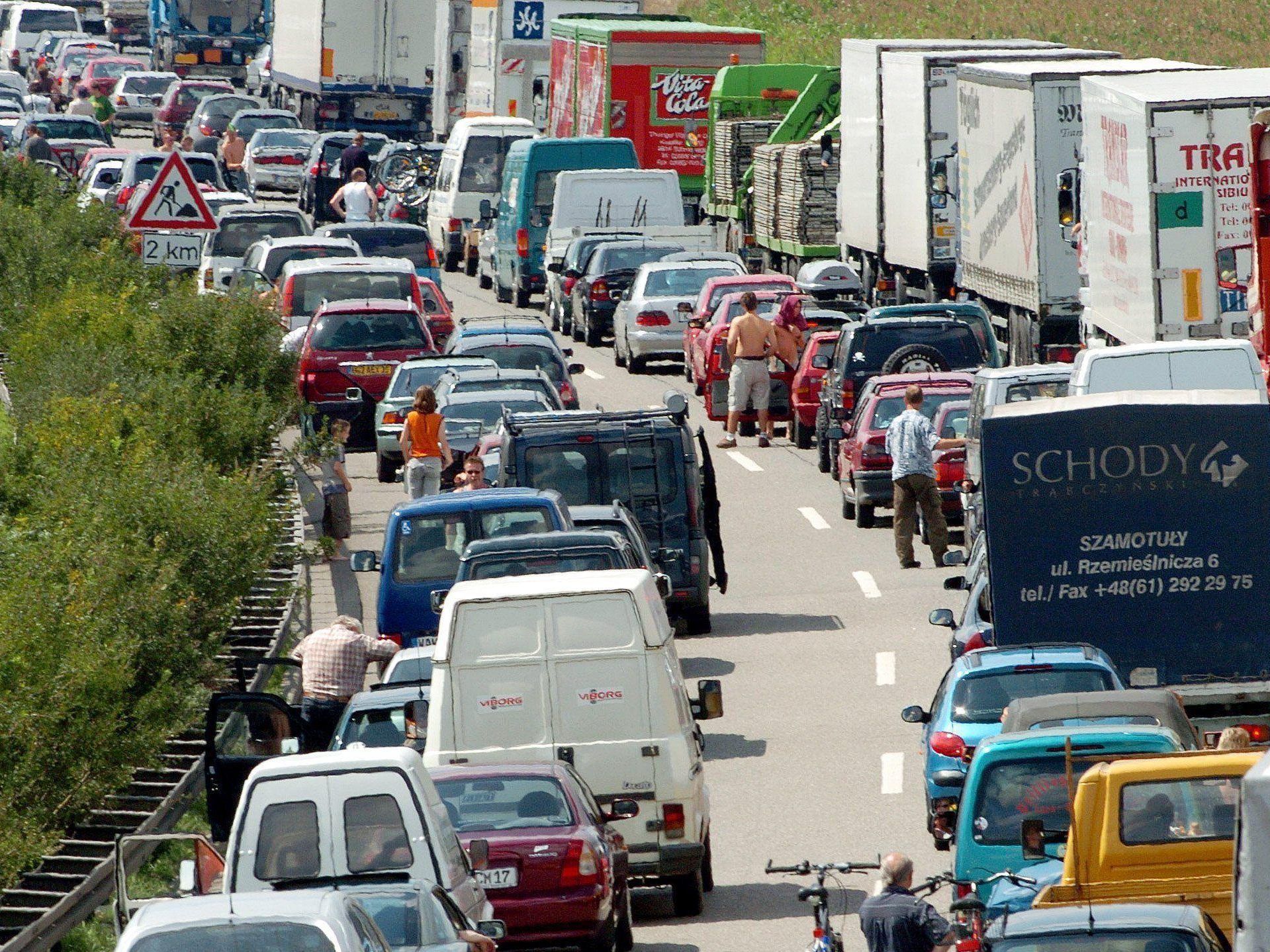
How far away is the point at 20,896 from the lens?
51.7 ft

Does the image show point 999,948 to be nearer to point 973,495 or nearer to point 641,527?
point 641,527

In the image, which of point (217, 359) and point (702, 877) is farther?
point (217, 359)

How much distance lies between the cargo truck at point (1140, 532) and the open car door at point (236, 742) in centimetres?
485

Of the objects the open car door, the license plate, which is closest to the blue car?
the license plate

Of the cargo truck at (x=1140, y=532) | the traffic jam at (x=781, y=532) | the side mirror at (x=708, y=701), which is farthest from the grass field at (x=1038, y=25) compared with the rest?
the side mirror at (x=708, y=701)

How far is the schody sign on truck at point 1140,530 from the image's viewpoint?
17.6 metres

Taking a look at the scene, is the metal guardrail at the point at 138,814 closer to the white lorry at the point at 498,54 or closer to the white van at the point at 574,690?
the white van at the point at 574,690

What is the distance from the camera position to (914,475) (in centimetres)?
2489

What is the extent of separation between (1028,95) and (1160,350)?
11.9m

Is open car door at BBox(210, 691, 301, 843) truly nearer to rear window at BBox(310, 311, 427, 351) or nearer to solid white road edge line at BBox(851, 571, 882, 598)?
solid white road edge line at BBox(851, 571, 882, 598)

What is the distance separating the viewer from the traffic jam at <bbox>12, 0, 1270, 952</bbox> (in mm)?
11898

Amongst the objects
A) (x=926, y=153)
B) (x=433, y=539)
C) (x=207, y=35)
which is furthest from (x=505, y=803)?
(x=207, y=35)

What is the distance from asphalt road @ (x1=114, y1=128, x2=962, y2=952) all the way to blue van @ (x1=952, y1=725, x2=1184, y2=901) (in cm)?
109

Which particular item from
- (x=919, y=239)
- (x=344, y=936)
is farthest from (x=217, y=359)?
(x=344, y=936)
